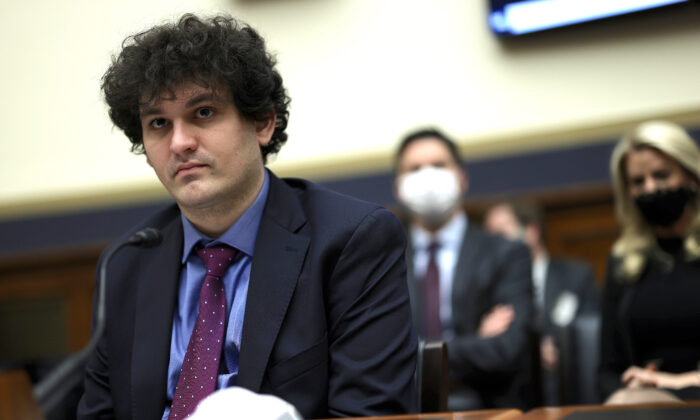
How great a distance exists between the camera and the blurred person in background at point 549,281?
11.9ft

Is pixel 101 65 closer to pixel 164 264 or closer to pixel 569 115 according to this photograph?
pixel 569 115

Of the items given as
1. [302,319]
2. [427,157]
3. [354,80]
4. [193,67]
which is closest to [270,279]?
[302,319]

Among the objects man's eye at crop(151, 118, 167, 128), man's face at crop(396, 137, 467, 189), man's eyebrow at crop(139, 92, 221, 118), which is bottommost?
man's face at crop(396, 137, 467, 189)

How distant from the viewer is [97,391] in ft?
5.64

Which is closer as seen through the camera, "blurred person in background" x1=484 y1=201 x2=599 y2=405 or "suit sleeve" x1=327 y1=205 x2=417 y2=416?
"suit sleeve" x1=327 y1=205 x2=417 y2=416

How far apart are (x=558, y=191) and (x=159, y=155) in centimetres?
323

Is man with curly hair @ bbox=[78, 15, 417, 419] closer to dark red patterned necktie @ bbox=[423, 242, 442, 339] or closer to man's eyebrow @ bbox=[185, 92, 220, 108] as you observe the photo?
man's eyebrow @ bbox=[185, 92, 220, 108]

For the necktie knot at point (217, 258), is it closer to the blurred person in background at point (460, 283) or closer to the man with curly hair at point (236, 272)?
Result: the man with curly hair at point (236, 272)

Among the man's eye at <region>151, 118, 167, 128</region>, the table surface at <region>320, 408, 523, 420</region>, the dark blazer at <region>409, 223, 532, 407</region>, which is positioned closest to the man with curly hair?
the man's eye at <region>151, 118, 167, 128</region>

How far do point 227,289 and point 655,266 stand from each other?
4.92 feet

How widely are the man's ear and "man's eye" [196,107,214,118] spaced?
0.55ft

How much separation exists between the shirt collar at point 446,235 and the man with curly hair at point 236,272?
129cm

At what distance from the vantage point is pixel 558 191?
4500 mm

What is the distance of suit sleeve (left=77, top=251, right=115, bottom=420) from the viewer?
1688mm
